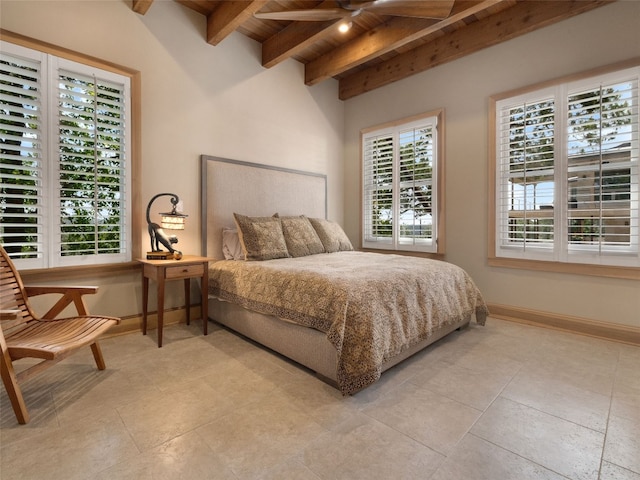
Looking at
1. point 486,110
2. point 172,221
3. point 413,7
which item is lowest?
point 172,221

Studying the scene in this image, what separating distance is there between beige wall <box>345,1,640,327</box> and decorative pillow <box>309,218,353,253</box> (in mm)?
1315

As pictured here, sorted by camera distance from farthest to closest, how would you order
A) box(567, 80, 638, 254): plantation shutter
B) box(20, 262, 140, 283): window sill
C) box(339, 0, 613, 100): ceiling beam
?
1. box(339, 0, 613, 100): ceiling beam
2. box(567, 80, 638, 254): plantation shutter
3. box(20, 262, 140, 283): window sill

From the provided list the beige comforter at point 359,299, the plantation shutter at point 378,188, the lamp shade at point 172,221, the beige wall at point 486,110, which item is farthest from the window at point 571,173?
the lamp shade at point 172,221

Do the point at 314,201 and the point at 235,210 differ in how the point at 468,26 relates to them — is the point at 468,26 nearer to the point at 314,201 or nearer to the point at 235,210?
the point at 314,201

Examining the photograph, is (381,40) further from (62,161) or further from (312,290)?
(62,161)

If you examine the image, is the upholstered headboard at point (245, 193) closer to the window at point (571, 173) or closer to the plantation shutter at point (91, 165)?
the plantation shutter at point (91, 165)

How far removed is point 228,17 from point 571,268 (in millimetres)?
4134

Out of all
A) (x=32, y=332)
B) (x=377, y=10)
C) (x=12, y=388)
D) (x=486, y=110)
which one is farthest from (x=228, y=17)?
(x=12, y=388)

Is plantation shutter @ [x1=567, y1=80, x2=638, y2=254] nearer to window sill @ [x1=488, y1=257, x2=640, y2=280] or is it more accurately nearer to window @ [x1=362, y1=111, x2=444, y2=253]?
window sill @ [x1=488, y1=257, x2=640, y2=280]

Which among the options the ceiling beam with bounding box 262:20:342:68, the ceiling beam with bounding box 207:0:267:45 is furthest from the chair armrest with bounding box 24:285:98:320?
the ceiling beam with bounding box 262:20:342:68

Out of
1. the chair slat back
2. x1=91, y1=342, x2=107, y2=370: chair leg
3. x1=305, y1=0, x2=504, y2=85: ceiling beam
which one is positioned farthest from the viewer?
x1=305, y1=0, x2=504, y2=85: ceiling beam

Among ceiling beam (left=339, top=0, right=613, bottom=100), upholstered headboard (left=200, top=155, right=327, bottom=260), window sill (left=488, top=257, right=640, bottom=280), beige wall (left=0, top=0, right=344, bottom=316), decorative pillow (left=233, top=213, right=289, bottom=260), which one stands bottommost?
window sill (left=488, top=257, right=640, bottom=280)

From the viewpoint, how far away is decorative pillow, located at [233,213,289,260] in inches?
122

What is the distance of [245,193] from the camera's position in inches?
146
